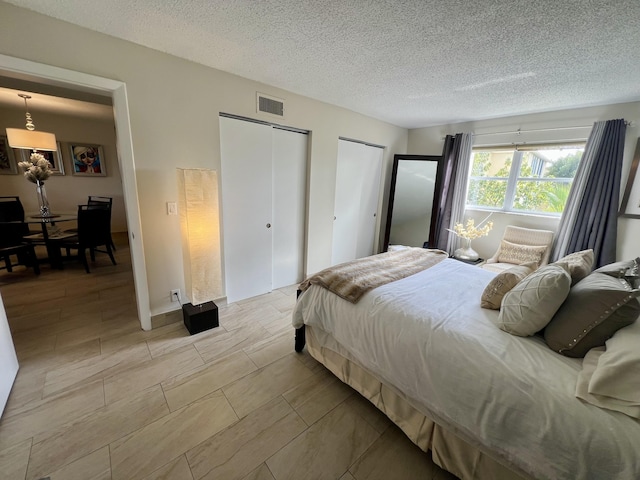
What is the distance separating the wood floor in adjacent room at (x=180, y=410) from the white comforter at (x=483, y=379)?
0.38m

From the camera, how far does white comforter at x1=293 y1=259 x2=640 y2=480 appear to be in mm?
819

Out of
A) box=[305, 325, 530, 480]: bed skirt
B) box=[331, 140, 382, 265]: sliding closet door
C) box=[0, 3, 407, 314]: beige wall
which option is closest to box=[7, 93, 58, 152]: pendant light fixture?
box=[0, 3, 407, 314]: beige wall

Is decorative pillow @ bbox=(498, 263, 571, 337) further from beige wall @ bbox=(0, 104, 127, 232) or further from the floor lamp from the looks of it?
beige wall @ bbox=(0, 104, 127, 232)

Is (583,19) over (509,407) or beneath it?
over

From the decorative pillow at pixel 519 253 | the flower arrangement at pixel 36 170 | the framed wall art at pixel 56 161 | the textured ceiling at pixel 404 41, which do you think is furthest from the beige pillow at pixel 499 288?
the framed wall art at pixel 56 161

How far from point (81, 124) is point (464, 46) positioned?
6704mm

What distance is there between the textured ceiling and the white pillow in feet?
5.45

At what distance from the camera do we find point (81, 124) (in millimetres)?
→ 4910

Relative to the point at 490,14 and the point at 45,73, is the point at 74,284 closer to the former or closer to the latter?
the point at 45,73

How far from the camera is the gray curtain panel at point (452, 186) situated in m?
3.59

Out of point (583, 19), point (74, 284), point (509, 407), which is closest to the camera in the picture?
point (509, 407)

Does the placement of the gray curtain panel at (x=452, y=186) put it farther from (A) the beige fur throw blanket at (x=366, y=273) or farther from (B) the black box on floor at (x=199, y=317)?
(B) the black box on floor at (x=199, y=317)

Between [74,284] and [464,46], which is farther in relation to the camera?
[74,284]

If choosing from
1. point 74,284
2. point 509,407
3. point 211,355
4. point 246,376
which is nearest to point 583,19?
point 509,407
